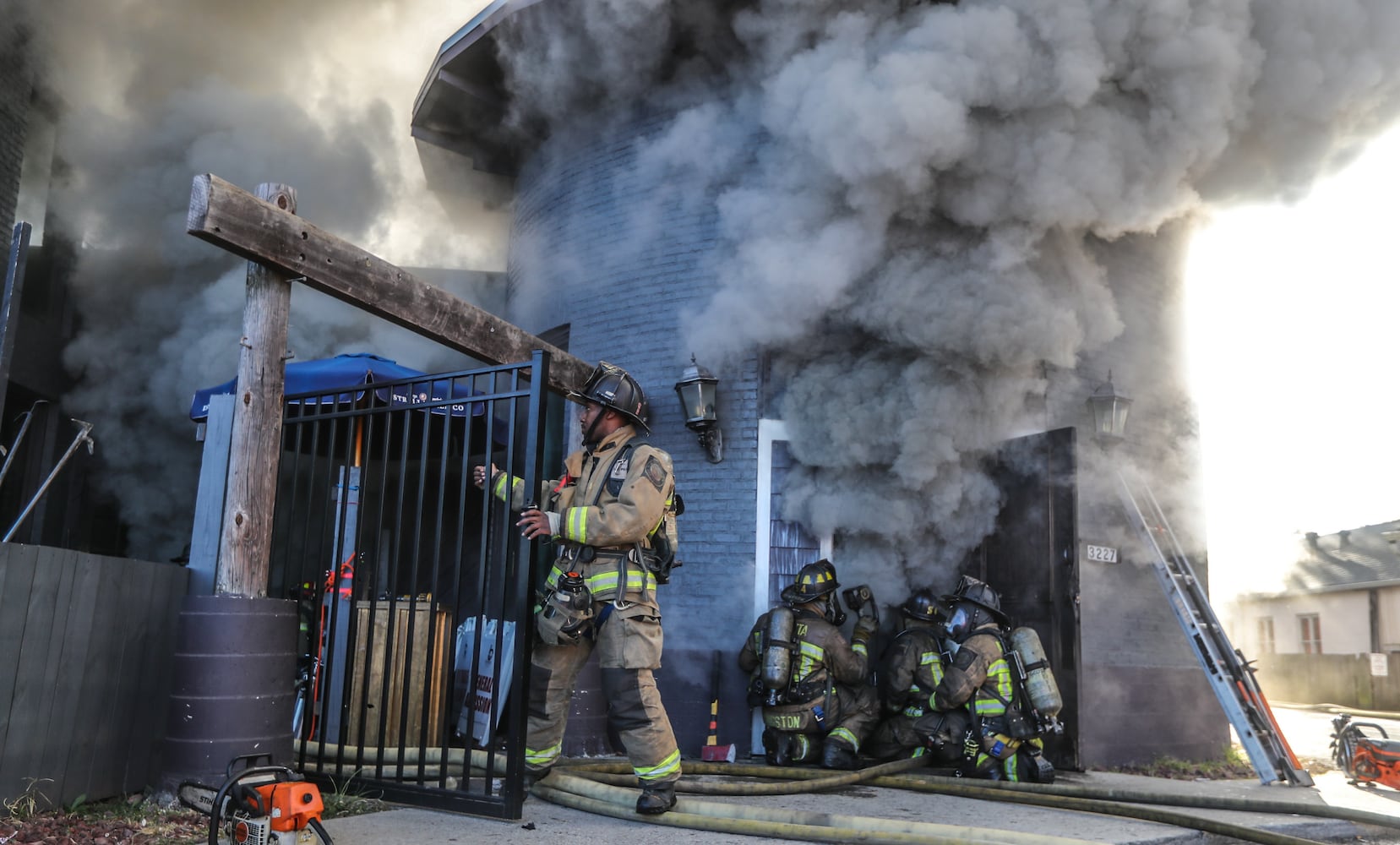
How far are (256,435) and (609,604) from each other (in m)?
1.67

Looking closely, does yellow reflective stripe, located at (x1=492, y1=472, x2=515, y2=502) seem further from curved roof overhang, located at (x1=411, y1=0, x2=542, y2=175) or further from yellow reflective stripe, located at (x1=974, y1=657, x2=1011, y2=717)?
curved roof overhang, located at (x1=411, y1=0, x2=542, y2=175)

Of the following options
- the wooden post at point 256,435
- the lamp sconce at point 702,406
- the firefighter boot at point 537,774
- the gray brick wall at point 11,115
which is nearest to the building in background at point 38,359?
the gray brick wall at point 11,115

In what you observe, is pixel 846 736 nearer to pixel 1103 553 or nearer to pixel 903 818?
pixel 903 818

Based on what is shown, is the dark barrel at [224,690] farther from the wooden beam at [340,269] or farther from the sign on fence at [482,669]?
the sign on fence at [482,669]

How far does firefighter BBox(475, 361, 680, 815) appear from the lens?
4.21 meters

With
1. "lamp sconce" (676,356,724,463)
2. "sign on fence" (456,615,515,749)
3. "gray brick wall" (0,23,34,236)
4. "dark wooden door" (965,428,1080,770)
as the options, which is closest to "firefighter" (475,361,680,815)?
"sign on fence" (456,615,515,749)

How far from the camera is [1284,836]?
4238 mm

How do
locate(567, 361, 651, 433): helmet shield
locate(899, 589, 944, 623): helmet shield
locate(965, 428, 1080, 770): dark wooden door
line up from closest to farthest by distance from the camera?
locate(567, 361, 651, 433): helmet shield
locate(965, 428, 1080, 770): dark wooden door
locate(899, 589, 944, 623): helmet shield

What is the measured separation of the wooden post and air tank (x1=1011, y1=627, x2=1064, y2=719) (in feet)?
15.1

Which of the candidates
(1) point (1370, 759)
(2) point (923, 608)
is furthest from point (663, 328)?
(1) point (1370, 759)

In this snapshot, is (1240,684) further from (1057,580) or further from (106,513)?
(106,513)

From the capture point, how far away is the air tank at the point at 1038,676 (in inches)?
247

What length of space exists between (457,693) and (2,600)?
4.34m

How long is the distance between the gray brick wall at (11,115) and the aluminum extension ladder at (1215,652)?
1100 centimetres
